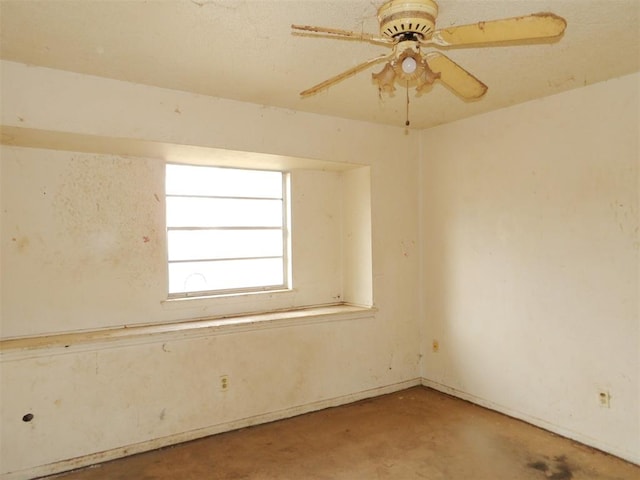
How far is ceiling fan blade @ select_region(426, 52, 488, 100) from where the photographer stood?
1.77 m

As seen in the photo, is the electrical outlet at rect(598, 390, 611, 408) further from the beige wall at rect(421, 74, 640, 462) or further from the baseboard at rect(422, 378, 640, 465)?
the baseboard at rect(422, 378, 640, 465)

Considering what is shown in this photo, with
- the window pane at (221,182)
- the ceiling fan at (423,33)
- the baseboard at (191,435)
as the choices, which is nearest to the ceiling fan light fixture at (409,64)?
the ceiling fan at (423,33)

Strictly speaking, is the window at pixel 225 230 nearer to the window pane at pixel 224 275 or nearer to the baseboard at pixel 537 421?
the window pane at pixel 224 275

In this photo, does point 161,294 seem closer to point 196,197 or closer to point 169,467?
point 196,197

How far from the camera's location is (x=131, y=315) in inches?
126

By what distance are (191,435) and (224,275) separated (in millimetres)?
1272

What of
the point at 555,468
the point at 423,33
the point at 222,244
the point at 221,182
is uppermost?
the point at 423,33

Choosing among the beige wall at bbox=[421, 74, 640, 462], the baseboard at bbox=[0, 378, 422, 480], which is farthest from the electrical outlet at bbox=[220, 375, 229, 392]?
the beige wall at bbox=[421, 74, 640, 462]

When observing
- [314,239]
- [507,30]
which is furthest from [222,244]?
[507,30]

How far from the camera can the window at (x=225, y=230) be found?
3539mm

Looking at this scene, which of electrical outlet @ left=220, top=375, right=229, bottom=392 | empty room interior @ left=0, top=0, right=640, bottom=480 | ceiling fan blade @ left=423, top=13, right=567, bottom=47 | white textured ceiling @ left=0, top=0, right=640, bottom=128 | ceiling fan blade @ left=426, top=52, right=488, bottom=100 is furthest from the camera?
electrical outlet @ left=220, top=375, right=229, bottom=392

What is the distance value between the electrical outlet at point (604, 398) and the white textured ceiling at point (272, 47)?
2.08 metres

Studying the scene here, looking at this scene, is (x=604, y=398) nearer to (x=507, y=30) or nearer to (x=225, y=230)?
(x=507, y=30)

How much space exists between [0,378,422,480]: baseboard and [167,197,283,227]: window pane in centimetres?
159
